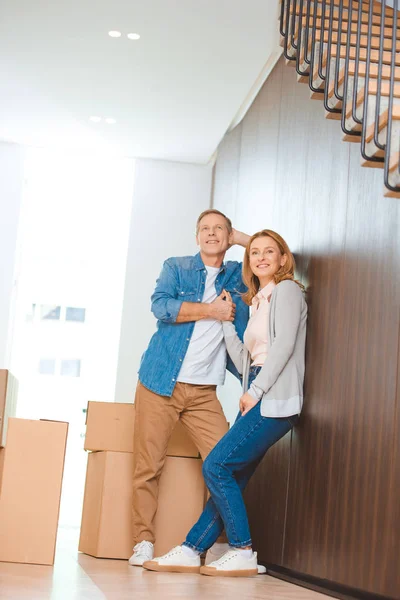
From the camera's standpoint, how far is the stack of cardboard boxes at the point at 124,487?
355cm

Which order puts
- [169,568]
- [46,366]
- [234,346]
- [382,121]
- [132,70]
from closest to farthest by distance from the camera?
[382,121]
[169,568]
[234,346]
[132,70]
[46,366]

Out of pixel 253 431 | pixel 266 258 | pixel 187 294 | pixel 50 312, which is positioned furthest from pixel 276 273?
pixel 50 312

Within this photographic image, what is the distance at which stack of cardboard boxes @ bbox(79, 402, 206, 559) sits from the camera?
3555 millimetres

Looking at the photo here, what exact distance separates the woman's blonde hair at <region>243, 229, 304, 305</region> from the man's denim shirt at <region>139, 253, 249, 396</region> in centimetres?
18

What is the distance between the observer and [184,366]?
11.4 feet

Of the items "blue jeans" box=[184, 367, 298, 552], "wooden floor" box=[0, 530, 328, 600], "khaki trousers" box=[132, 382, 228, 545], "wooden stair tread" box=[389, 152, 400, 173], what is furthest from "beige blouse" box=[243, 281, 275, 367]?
"wooden stair tread" box=[389, 152, 400, 173]

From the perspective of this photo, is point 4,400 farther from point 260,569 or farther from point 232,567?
point 260,569

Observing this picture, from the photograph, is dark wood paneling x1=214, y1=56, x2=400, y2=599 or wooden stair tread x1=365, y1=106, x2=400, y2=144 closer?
wooden stair tread x1=365, y1=106, x2=400, y2=144

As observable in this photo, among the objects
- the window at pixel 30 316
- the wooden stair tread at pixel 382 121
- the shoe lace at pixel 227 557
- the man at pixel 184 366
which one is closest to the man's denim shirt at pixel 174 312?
the man at pixel 184 366

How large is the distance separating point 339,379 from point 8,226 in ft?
13.4

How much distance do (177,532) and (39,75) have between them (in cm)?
304

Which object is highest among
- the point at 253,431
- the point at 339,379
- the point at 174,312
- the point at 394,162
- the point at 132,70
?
the point at 132,70

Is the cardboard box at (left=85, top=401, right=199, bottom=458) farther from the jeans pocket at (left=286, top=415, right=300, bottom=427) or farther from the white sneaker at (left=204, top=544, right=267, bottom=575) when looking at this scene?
the jeans pocket at (left=286, top=415, right=300, bottom=427)

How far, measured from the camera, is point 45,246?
21.2 ft
